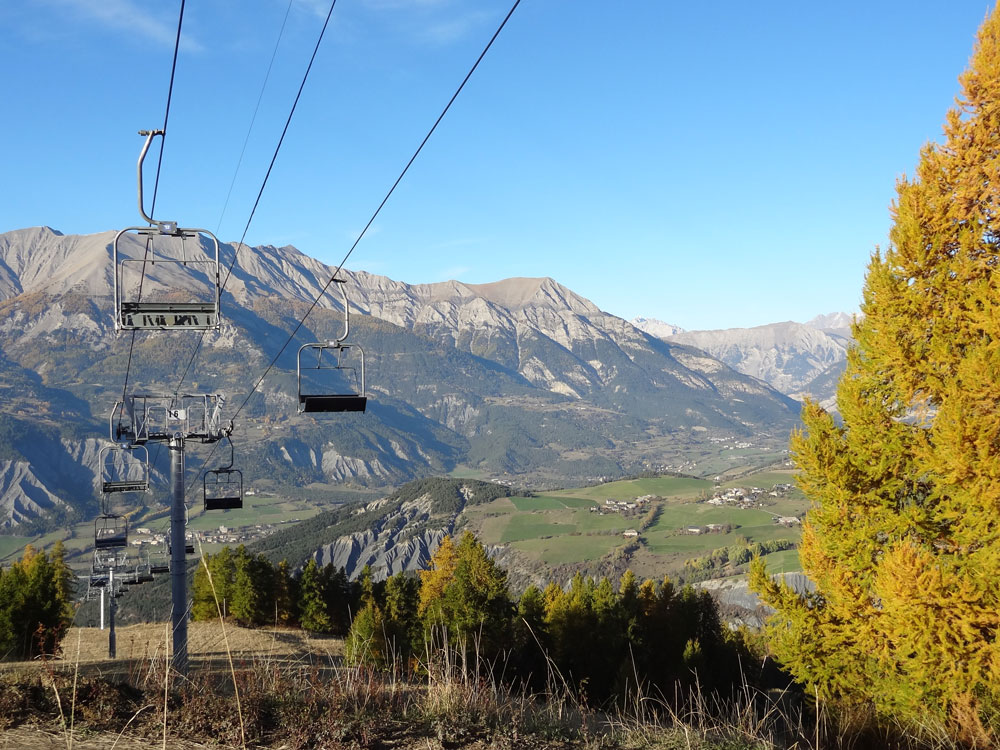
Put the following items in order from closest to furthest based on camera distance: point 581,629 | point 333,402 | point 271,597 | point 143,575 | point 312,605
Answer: point 333,402 < point 143,575 < point 581,629 < point 312,605 < point 271,597

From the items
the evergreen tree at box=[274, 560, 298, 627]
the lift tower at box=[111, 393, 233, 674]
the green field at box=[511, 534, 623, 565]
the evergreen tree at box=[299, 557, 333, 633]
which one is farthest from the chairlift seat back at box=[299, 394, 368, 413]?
the green field at box=[511, 534, 623, 565]

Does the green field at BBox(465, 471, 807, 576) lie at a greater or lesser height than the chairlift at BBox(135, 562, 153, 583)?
lesser

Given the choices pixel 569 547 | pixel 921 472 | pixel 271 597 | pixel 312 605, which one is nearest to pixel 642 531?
pixel 569 547

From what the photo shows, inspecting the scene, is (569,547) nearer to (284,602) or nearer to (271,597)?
(284,602)

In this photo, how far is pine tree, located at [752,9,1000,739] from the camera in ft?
28.4

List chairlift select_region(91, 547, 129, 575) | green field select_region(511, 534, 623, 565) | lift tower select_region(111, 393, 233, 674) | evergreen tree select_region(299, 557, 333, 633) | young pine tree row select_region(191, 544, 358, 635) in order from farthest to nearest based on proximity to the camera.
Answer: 1. green field select_region(511, 534, 623, 565)
2. evergreen tree select_region(299, 557, 333, 633)
3. young pine tree row select_region(191, 544, 358, 635)
4. chairlift select_region(91, 547, 129, 575)
5. lift tower select_region(111, 393, 233, 674)

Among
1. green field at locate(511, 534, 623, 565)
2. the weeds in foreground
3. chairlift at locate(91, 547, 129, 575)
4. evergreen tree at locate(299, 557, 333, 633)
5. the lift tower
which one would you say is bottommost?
green field at locate(511, 534, 623, 565)

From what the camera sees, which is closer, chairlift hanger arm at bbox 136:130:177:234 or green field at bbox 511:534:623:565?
chairlift hanger arm at bbox 136:130:177:234

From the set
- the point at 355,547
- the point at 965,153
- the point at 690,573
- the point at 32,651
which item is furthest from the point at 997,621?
the point at 355,547

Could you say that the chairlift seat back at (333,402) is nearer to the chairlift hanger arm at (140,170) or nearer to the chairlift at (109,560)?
the chairlift hanger arm at (140,170)

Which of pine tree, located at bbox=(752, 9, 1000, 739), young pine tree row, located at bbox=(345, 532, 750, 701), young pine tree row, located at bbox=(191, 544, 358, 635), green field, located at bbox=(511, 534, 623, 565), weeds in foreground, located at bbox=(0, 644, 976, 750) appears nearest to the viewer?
weeds in foreground, located at bbox=(0, 644, 976, 750)

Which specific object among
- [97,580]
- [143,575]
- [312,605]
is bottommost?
[312,605]

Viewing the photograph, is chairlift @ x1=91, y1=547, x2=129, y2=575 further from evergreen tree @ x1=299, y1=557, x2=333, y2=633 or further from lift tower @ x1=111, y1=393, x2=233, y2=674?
Result: evergreen tree @ x1=299, y1=557, x2=333, y2=633

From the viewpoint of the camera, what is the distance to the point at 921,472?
970 cm
